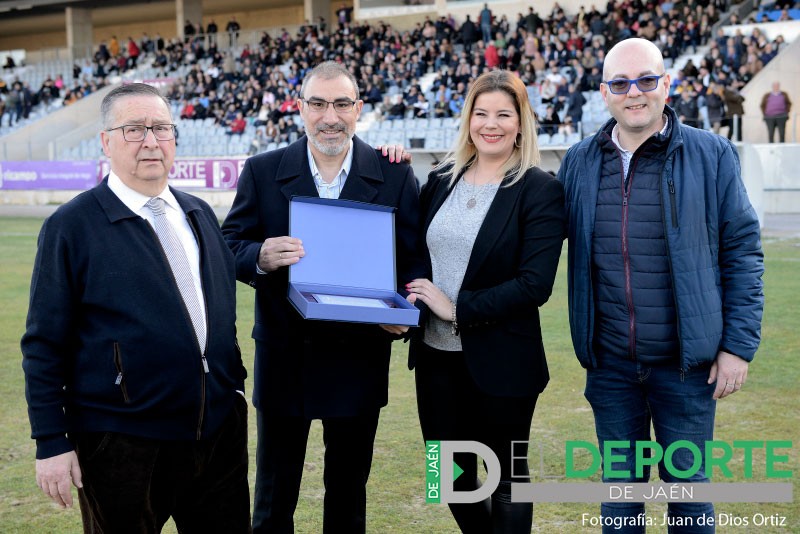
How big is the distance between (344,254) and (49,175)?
928 inches

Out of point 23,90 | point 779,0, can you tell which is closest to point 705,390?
point 779,0

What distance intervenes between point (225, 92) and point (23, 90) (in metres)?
10.7

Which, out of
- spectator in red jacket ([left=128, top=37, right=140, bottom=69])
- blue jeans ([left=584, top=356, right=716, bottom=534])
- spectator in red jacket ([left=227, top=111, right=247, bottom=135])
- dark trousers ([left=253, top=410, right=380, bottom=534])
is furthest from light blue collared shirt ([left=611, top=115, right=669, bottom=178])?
spectator in red jacket ([left=128, top=37, right=140, bottom=69])

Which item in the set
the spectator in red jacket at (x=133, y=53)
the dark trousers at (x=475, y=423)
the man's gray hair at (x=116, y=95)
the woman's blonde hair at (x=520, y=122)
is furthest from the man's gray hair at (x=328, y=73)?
the spectator in red jacket at (x=133, y=53)

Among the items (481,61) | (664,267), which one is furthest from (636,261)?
(481,61)

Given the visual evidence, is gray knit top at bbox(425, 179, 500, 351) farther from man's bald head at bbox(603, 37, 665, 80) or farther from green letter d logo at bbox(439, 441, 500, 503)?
man's bald head at bbox(603, 37, 665, 80)

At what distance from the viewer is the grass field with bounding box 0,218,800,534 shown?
3.84 metres

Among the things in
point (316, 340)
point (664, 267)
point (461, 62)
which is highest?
point (461, 62)

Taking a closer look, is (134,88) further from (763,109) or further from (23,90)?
(23,90)

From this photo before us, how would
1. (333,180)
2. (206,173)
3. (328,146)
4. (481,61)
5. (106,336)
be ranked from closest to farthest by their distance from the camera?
(106,336) < (328,146) < (333,180) < (206,173) < (481,61)

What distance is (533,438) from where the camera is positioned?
16.1 ft

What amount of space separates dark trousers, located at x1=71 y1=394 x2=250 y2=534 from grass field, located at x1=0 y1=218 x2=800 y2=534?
3.76 feet

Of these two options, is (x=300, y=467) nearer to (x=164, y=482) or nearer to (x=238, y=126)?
(x=164, y=482)

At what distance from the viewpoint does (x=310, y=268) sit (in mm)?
3021
